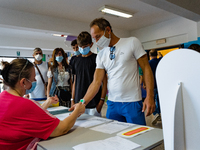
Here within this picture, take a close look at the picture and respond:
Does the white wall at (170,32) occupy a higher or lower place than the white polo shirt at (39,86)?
higher

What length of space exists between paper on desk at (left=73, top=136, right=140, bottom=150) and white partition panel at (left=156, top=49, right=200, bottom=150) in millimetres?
281

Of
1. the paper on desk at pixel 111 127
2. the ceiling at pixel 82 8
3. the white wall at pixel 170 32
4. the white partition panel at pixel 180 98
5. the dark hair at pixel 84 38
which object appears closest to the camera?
the white partition panel at pixel 180 98

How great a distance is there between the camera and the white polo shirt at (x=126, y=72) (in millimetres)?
1337

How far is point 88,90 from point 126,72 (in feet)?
1.34

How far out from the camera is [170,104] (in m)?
0.51

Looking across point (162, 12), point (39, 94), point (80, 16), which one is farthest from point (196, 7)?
point (39, 94)

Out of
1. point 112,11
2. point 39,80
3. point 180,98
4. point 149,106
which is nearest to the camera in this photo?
point 180,98

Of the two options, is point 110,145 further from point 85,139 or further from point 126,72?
point 126,72

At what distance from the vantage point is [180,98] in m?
0.50

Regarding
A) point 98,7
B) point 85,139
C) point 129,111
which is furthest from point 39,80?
point 98,7

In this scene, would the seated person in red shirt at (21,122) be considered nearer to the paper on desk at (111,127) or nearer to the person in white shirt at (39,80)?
the paper on desk at (111,127)

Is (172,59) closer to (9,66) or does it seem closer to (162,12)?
(9,66)

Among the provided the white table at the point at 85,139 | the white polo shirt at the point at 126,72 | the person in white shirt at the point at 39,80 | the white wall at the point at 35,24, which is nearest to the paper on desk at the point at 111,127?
the white table at the point at 85,139

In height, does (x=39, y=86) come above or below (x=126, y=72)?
below
